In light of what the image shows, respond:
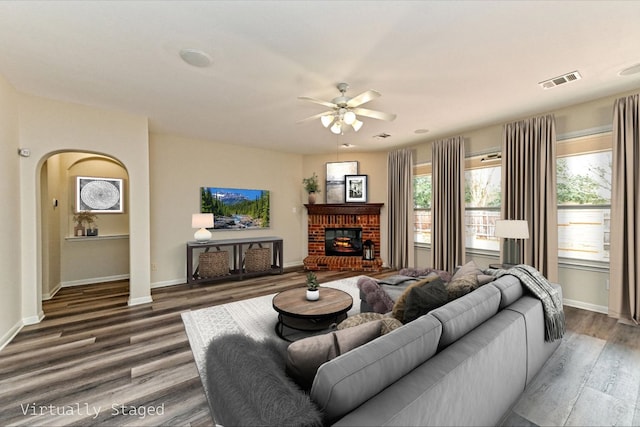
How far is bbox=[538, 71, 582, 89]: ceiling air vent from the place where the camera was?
8.95 ft

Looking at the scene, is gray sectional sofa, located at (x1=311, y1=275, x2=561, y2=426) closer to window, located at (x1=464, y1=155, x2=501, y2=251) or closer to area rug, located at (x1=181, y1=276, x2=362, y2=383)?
area rug, located at (x1=181, y1=276, x2=362, y2=383)

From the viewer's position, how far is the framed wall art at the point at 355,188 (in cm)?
627

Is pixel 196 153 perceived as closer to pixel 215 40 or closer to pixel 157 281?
pixel 157 281

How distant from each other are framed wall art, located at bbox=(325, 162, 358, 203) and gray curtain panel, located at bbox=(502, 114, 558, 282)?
307cm

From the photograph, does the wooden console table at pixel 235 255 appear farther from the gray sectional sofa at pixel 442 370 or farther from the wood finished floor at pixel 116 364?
the gray sectional sofa at pixel 442 370

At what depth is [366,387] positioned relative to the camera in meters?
1.04

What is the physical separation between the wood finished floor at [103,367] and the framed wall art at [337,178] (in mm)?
3470

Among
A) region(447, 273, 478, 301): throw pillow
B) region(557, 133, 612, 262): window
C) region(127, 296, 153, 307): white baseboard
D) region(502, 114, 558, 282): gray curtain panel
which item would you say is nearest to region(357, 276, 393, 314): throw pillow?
region(447, 273, 478, 301): throw pillow

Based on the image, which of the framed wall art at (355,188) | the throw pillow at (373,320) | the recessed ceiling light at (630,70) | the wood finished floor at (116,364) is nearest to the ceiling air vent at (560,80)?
the recessed ceiling light at (630,70)

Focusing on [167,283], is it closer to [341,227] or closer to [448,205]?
[341,227]

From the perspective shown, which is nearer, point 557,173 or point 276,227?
point 557,173

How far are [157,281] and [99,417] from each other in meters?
3.32

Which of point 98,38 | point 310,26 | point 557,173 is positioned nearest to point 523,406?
point 310,26

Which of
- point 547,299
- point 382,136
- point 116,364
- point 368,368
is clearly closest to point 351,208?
point 382,136
